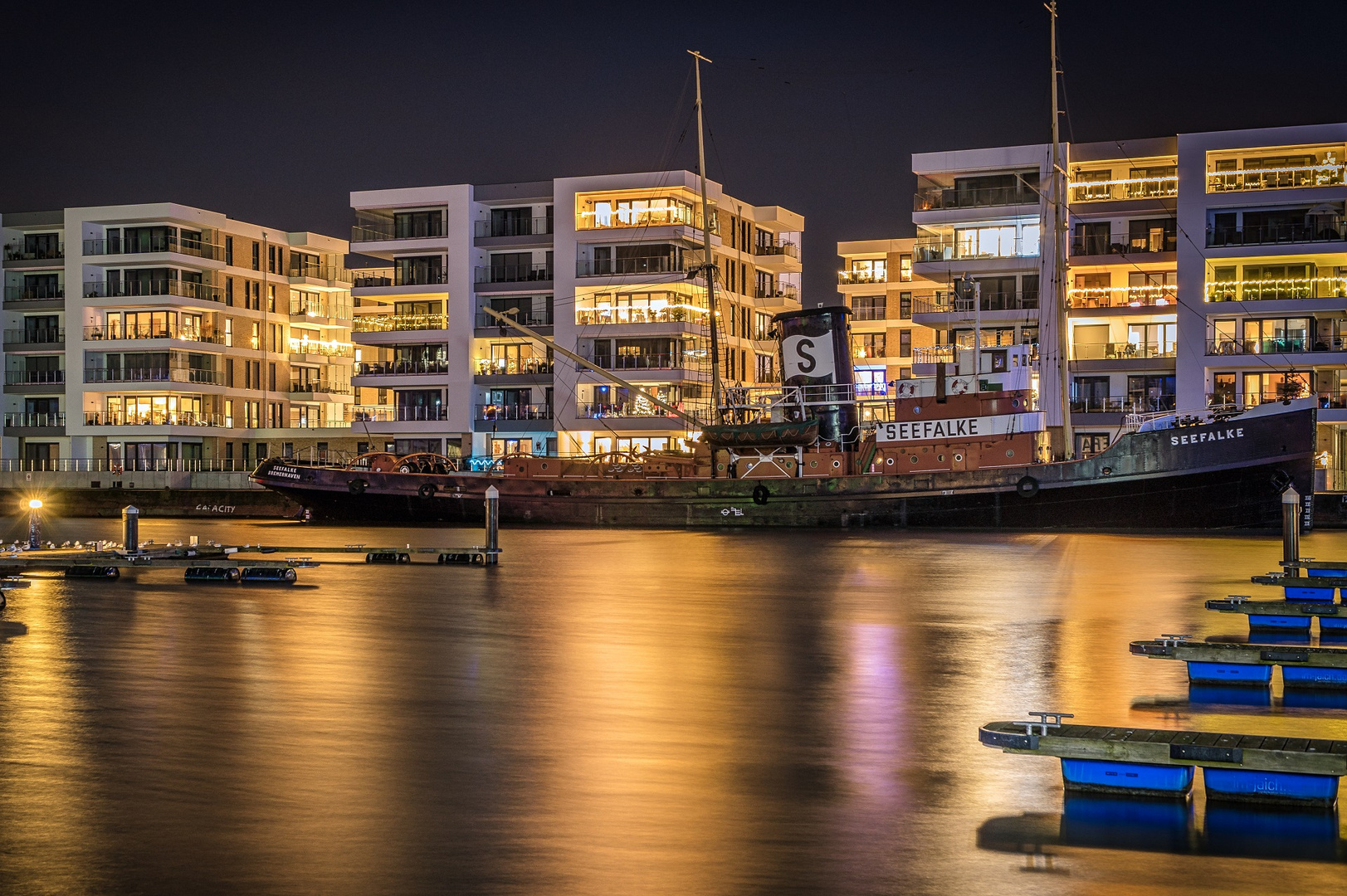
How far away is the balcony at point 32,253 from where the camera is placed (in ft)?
275

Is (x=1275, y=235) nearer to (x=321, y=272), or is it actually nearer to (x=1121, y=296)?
(x=1121, y=296)

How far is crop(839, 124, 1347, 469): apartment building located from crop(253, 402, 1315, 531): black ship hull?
17.0 m

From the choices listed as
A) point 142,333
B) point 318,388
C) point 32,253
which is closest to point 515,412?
point 318,388

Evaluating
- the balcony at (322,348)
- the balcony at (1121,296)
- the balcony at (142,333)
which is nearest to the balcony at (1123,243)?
the balcony at (1121,296)

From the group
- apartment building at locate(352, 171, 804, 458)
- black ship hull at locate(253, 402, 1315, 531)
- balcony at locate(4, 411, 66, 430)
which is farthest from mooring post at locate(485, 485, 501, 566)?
balcony at locate(4, 411, 66, 430)

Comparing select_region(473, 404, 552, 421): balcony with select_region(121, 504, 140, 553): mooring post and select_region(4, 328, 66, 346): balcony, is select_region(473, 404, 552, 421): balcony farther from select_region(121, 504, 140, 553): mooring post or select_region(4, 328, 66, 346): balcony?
select_region(121, 504, 140, 553): mooring post

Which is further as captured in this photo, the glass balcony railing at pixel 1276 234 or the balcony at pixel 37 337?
the balcony at pixel 37 337

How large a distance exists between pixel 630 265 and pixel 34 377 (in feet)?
127

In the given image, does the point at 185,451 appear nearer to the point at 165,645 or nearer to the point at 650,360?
the point at 650,360

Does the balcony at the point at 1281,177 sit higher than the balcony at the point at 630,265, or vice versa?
the balcony at the point at 1281,177

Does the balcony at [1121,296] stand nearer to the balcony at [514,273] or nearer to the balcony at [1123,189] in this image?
the balcony at [1123,189]

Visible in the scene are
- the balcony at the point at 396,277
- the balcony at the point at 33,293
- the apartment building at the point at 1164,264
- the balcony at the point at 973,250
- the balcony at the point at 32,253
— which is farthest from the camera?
the balcony at the point at 32,253

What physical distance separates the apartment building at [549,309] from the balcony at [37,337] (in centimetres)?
1898

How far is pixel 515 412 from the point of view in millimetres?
74438
